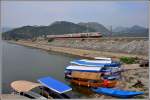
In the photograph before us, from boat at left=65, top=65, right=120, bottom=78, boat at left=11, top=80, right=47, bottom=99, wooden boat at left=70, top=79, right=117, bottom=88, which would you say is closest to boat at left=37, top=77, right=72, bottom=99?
boat at left=11, top=80, right=47, bottom=99

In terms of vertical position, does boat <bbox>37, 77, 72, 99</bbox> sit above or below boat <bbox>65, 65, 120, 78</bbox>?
below

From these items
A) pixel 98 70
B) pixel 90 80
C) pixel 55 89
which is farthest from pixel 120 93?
pixel 98 70

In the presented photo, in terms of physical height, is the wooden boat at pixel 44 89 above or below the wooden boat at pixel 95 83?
above

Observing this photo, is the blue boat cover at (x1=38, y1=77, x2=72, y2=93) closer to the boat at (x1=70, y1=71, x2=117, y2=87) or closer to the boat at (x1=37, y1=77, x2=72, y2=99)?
the boat at (x1=37, y1=77, x2=72, y2=99)

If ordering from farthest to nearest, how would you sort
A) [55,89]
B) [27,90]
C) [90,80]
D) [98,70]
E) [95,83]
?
1. [98,70]
2. [90,80]
3. [95,83]
4. [55,89]
5. [27,90]

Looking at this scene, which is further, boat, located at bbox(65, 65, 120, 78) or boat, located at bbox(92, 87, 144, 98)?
boat, located at bbox(65, 65, 120, 78)

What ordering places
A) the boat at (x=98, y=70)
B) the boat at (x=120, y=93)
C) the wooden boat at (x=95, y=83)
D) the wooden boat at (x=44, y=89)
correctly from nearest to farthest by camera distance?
the boat at (x=120, y=93) → the wooden boat at (x=44, y=89) → the wooden boat at (x=95, y=83) → the boat at (x=98, y=70)

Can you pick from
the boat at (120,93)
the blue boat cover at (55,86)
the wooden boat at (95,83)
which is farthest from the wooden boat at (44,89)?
the wooden boat at (95,83)

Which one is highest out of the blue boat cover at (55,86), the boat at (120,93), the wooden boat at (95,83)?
the blue boat cover at (55,86)

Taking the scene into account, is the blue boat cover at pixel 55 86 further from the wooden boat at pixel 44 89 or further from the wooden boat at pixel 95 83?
the wooden boat at pixel 95 83

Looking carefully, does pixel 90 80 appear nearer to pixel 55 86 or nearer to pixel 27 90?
pixel 55 86

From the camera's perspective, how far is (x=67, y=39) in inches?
800

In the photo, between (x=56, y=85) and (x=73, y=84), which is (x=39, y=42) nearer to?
(x=73, y=84)

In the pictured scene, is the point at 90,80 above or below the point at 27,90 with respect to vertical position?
below
